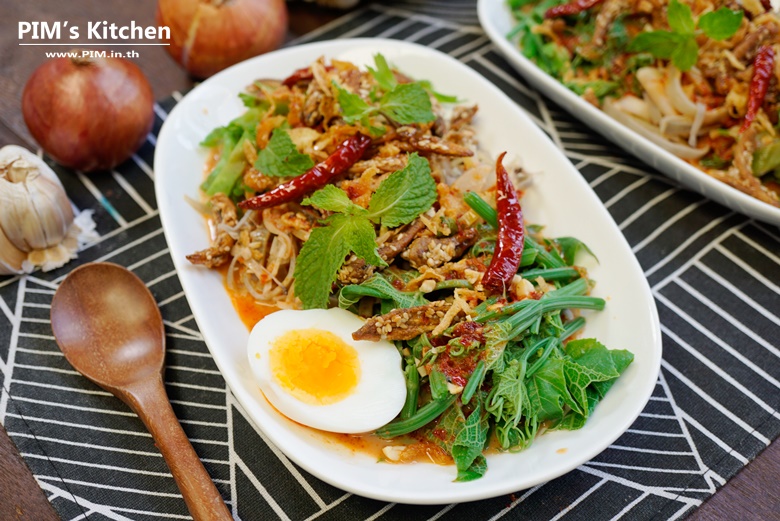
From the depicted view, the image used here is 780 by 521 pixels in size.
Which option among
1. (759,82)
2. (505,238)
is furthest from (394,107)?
(759,82)

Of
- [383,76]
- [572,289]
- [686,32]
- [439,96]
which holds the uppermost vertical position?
[686,32]

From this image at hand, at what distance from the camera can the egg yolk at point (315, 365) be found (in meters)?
2.46

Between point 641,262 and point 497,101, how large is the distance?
3.75 ft

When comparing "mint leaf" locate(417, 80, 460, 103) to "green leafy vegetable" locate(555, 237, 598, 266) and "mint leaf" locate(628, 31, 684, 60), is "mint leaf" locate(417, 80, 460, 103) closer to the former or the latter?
"green leafy vegetable" locate(555, 237, 598, 266)

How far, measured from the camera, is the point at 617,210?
3.61 meters

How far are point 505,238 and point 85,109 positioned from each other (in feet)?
7.36

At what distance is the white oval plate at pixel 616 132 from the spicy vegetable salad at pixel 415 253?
26.9 inches

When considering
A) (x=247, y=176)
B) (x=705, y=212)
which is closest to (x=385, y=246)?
(x=247, y=176)

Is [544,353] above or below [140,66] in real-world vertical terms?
below

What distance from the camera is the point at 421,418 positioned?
247cm

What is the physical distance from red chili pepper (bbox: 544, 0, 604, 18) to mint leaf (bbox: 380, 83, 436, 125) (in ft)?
5.51

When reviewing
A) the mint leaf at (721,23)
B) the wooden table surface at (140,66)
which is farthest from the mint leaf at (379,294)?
the mint leaf at (721,23)

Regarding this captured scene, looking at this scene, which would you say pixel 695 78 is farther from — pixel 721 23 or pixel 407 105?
pixel 407 105

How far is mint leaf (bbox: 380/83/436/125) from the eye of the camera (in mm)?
3057
